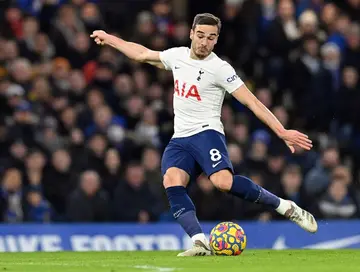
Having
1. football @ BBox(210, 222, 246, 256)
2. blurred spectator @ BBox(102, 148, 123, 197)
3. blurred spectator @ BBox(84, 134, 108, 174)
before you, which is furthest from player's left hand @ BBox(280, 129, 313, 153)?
blurred spectator @ BBox(84, 134, 108, 174)

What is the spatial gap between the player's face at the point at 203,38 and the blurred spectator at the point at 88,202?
5.62 m

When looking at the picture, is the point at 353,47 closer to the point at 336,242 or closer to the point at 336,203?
the point at 336,203

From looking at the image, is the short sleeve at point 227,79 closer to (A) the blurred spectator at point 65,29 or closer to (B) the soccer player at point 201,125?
(B) the soccer player at point 201,125

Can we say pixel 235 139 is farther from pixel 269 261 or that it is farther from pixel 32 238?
pixel 269 261

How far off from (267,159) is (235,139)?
67cm

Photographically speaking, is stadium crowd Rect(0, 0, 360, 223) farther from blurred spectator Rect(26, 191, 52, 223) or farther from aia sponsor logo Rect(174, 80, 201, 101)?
aia sponsor logo Rect(174, 80, 201, 101)

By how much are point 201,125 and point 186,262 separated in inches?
72.1

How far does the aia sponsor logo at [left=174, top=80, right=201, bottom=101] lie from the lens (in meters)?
12.8

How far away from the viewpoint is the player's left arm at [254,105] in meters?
12.2

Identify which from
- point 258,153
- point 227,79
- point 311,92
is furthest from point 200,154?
point 311,92

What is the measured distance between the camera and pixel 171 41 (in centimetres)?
2148

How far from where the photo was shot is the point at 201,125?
42.0 ft

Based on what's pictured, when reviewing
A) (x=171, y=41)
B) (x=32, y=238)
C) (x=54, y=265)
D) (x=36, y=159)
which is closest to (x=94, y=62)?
(x=171, y=41)

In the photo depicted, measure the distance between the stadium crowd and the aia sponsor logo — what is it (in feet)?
17.4
